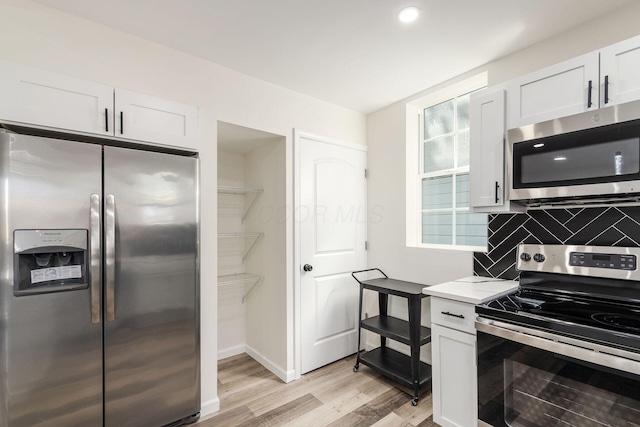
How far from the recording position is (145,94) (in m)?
1.87

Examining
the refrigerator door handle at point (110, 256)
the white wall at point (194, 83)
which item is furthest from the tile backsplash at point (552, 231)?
the refrigerator door handle at point (110, 256)

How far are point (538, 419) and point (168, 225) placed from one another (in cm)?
225

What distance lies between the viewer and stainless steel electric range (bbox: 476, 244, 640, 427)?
3.94ft

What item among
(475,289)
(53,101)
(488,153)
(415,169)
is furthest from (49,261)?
(415,169)

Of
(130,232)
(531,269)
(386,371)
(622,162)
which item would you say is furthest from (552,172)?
(130,232)

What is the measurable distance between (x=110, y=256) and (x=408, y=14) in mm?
2187

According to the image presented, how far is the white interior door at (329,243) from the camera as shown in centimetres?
271

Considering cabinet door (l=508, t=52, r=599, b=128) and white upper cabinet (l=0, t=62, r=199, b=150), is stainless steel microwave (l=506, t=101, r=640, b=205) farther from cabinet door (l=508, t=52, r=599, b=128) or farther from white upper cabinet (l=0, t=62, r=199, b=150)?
white upper cabinet (l=0, t=62, r=199, b=150)

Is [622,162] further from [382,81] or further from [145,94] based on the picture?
[145,94]

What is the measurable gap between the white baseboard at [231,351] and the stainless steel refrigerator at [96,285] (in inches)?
41.3

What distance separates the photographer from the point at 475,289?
1.92m

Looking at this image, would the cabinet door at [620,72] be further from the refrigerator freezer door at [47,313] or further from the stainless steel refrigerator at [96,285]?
the refrigerator freezer door at [47,313]

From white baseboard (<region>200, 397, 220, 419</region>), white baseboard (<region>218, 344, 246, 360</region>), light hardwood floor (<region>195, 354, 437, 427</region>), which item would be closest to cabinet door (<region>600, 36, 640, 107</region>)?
light hardwood floor (<region>195, 354, 437, 427</region>)

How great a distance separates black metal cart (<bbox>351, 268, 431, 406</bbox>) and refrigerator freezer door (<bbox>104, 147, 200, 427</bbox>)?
4.75 ft
